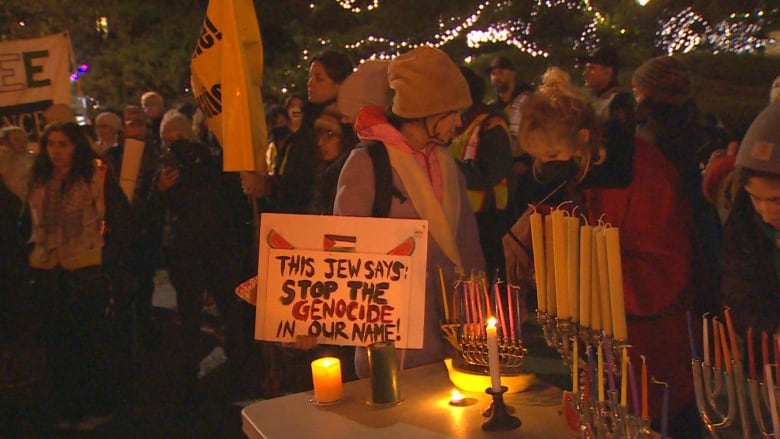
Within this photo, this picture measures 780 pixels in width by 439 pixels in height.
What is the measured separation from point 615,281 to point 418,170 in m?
1.25

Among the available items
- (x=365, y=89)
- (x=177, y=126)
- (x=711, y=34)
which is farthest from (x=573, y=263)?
(x=711, y=34)

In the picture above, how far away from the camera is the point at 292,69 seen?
37.3 ft

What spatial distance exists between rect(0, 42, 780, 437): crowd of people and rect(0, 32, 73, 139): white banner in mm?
A: 355

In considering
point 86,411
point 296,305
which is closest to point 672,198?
point 296,305

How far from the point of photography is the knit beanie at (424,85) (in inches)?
125

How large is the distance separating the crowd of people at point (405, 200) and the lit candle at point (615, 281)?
1.56 feet

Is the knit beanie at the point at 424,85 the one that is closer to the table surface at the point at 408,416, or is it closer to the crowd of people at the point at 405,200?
the crowd of people at the point at 405,200

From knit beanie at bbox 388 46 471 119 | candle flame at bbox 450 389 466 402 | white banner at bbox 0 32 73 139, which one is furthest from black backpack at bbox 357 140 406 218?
white banner at bbox 0 32 73 139

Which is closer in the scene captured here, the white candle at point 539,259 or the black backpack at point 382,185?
the white candle at point 539,259

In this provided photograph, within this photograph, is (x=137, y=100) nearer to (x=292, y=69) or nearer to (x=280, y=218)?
(x=292, y=69)

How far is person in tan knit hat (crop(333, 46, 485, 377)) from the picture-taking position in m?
3.18

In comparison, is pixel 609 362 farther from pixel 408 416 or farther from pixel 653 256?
pixel 653 256

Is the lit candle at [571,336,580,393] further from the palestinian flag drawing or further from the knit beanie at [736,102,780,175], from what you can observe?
the palestinian flag drawing

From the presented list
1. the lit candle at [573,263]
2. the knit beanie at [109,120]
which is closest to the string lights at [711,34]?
the lit candle at [573,263]
